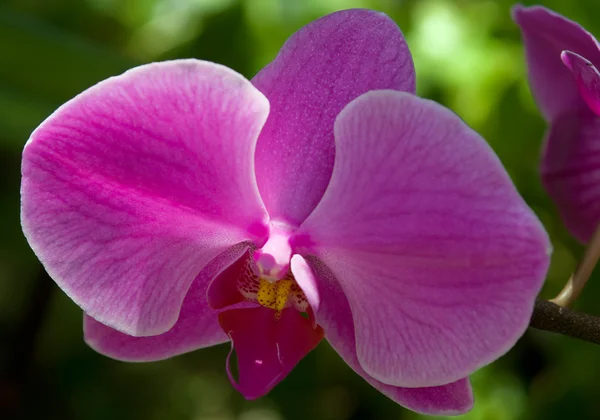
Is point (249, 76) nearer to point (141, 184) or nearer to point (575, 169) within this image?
point (575, 169)

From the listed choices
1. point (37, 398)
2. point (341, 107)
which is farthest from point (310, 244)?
point (37, 398)

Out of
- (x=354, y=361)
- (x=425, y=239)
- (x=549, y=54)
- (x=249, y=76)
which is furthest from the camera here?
(x=249, y=76)

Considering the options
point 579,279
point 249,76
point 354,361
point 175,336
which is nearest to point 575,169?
point 579,279

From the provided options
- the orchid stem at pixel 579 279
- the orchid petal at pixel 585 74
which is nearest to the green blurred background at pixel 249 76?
the orchid stem at pixel 579 279

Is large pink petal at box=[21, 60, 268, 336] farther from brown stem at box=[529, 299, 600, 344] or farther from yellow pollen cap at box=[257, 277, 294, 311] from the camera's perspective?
brown stem at box=[529, 299, 600, 344]

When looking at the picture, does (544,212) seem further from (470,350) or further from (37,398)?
(37,398)

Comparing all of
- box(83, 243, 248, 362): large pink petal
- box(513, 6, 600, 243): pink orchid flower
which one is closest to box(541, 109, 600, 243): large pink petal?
box(513, 6, 600, 243): pink orchid flower

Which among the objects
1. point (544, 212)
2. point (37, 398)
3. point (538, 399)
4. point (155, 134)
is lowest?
point (37, 398)
